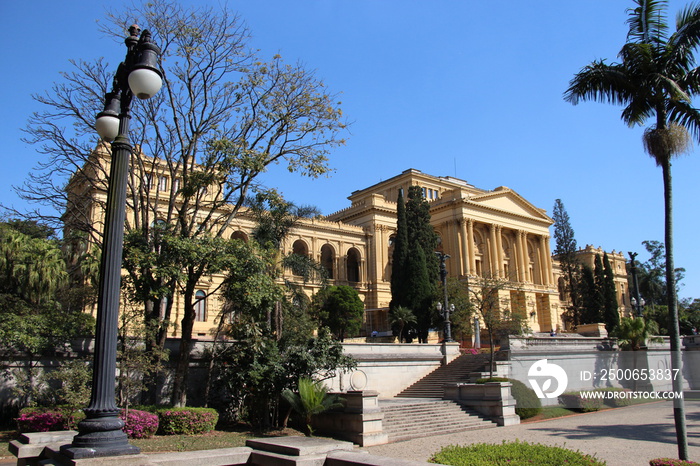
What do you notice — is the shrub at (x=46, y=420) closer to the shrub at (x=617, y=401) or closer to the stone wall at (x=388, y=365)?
the stone wall at (x=388, y=365)

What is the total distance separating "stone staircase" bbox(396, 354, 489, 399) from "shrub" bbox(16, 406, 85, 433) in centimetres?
1556

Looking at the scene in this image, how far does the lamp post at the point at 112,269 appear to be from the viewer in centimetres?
591

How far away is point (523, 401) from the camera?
2250 centimetres

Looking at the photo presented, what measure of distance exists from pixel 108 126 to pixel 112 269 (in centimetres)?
199

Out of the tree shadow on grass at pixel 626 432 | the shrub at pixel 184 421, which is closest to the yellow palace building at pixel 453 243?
the tree shadow on grass at pixel 626 432

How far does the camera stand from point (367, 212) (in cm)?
5953

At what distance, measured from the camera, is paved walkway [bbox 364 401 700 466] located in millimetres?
14227

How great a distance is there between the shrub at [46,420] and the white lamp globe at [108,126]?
10.1 m

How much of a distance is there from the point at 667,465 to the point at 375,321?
4891 centimetres

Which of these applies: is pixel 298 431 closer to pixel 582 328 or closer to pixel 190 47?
pixel 190 47

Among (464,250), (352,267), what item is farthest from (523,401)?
(352,267)

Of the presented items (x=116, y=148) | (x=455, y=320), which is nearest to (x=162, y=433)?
(x=116, y=148)

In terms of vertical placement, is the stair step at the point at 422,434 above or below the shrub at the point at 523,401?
below

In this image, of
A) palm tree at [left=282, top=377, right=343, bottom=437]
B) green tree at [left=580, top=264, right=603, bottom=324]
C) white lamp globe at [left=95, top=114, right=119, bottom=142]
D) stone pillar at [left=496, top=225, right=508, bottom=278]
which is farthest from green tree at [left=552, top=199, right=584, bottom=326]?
white lamp globe at [left=95, top=114, right=119, bottom=142]
